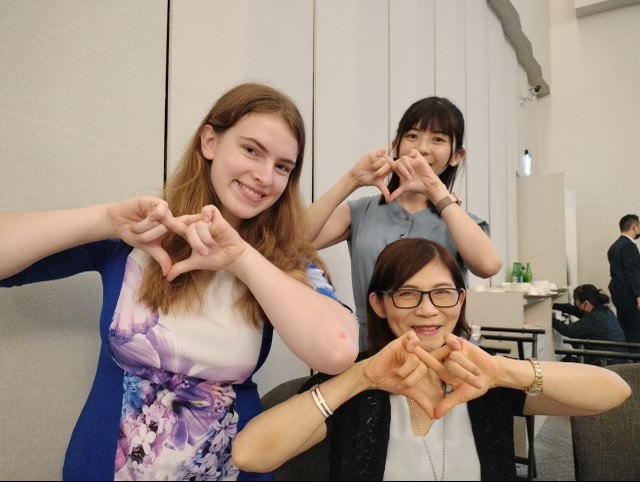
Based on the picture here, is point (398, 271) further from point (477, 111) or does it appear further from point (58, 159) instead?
point (477, 111)

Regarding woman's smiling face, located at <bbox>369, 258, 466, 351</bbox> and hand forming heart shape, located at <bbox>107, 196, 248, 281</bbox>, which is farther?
woman's smiling face, located at <bbox>369, 258, 466, 351</bbox>

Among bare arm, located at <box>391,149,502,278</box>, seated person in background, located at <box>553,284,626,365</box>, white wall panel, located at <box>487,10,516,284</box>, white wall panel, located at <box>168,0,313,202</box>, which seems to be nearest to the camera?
bare arm, located at <box>391,149,502,278</box>

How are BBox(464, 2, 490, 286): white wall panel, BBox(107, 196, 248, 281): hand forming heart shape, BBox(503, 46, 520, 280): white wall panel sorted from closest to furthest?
BBox(107, 196, 248, 281): hand forming heart shape < BBox(464, 2, 490, 286): white wall panel < BBox(503, 46, 520, 280): white wall panel

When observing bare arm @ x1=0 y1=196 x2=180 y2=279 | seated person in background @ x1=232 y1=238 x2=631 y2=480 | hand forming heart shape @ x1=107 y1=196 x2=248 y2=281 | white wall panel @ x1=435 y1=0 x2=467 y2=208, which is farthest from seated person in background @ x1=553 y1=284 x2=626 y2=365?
bare arm @ x1=0 y1=196 x2=180 y2=279

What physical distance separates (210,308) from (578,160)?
3.96 m

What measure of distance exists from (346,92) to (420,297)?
1.77 m

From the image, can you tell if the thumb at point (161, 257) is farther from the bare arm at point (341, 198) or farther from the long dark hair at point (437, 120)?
the long dark hair at point (437, 120)

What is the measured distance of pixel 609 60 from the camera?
3.23 metres

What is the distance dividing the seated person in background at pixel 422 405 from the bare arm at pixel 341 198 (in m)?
0.42

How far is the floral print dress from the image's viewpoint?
0.78 metres

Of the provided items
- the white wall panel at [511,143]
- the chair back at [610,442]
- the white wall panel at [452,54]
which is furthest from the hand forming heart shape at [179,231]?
the white wall panel at [511,143]

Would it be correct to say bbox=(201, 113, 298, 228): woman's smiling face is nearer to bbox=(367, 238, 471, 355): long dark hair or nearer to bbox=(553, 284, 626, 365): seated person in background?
bbox=(367, 238, 471, 355): long dark hair

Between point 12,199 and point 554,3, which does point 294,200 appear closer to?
point 12,199

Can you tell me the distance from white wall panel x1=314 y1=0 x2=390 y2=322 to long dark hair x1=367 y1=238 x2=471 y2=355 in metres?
1.12
